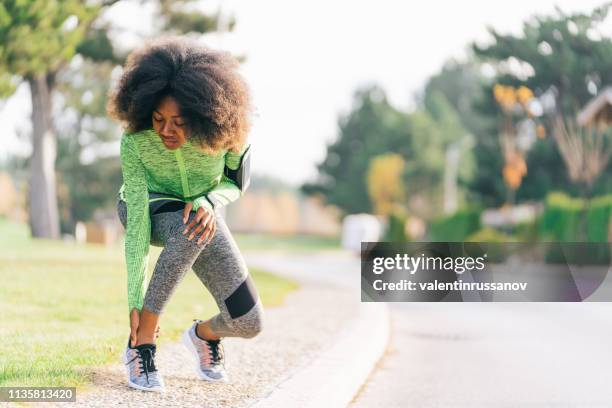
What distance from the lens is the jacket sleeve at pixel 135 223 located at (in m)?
4.65

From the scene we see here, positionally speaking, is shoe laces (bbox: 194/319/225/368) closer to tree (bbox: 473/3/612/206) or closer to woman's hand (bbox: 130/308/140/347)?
woman's hand (bbox: 130/308/140/347)

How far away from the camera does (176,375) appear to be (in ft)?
→ 17.8

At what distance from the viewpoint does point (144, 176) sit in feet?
15.5

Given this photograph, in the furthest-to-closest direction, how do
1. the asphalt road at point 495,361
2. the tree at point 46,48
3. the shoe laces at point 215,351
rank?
the tree at point 46,48 < the asphalt road at point 495,361 < the shoe laces at point 215,351

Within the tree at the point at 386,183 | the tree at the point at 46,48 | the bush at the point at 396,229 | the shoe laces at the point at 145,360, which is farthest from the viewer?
the tree at the point at 386,183

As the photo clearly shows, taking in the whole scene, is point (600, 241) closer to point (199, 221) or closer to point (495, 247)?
point (495, 247)

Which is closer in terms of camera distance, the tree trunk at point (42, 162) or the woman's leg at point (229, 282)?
→ the woman's leg at point (229, 282)

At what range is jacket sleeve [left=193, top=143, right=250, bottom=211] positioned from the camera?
4738 millimetres

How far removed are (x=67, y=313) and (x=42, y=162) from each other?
17.3 metres

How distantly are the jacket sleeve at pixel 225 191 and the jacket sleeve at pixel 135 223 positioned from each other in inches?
10.4

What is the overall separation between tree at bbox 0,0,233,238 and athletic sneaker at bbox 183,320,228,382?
33.3ft

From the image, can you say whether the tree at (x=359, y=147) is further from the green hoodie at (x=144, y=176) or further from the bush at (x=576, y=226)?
Answer: the green hoodie at (x=144, y=176)

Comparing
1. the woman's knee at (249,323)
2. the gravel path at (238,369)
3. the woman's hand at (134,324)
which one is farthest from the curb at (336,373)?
the woman's hand at (134,324)

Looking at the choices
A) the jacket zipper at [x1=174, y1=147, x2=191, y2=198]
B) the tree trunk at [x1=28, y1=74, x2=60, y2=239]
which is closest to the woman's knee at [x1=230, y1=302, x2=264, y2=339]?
the jacket zipper at [x1=174, y1=147, x2=191, y2=198]
